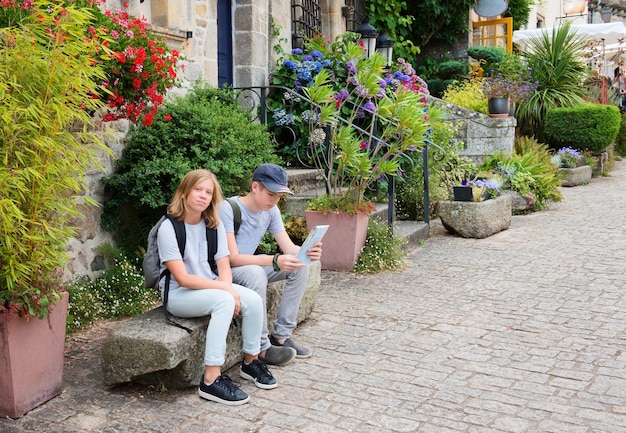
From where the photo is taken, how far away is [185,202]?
139 inches

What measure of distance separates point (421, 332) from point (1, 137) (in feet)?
9.02

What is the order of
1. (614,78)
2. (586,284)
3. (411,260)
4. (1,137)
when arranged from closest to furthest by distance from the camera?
(1,137), (586,284), (411,260), (614,78)

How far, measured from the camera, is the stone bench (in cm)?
329

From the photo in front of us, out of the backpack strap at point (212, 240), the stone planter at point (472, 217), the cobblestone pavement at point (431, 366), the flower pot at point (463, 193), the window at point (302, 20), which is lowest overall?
the cobblestone pavement at point (431, 366)

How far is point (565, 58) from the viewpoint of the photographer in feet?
44.8

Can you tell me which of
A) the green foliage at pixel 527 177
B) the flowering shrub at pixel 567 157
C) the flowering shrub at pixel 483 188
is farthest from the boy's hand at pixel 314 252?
the flowering shrub at pixel 567 157

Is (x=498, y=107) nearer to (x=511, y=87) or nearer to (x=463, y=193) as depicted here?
(x=511, y=87)

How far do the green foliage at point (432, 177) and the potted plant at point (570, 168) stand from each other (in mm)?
3732

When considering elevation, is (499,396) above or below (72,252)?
below

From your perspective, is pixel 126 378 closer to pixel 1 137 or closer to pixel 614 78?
pixel 1 137

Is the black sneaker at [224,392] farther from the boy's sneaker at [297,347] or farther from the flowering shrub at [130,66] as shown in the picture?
the flowering shrub at [130,66]

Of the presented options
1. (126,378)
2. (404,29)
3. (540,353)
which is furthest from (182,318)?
(404,29)

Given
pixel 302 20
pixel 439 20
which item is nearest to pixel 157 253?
pixel 302 20

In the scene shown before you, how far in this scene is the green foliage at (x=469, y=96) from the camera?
40.4 feet
